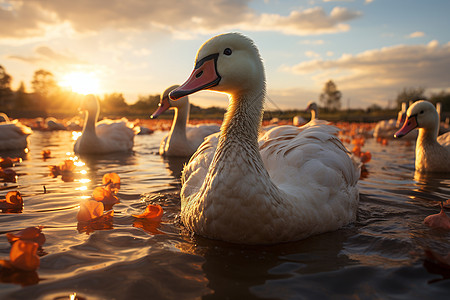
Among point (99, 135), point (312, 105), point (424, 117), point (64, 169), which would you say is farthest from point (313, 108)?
point (64, 169)

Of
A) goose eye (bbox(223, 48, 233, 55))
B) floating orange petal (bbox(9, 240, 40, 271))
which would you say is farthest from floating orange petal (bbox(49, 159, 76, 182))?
goose eye (bbox(223, 48, 233, 55))

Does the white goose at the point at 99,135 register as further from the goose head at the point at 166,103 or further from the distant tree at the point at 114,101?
the distant tree at the point at 114,101

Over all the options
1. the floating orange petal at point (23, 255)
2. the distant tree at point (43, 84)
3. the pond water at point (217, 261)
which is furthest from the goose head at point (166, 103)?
the distant tree at point (43, 84)

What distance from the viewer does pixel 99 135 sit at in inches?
349

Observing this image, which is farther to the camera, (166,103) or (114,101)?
(114,101)

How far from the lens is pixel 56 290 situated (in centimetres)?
196

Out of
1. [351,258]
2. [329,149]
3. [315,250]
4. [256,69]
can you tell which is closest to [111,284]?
[315,250]

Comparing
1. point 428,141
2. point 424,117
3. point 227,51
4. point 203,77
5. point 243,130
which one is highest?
point 227,51

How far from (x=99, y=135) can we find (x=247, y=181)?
24.0 feet

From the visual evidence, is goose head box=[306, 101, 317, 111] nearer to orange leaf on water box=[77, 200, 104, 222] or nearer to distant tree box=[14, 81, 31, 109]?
orange leaf on water box=[77, 200, 104, 222]

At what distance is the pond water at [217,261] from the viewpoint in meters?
1.98

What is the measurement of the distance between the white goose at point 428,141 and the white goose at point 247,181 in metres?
3.87

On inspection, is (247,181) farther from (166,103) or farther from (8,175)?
(166,103)

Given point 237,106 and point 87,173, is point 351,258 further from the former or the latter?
point 87,173
